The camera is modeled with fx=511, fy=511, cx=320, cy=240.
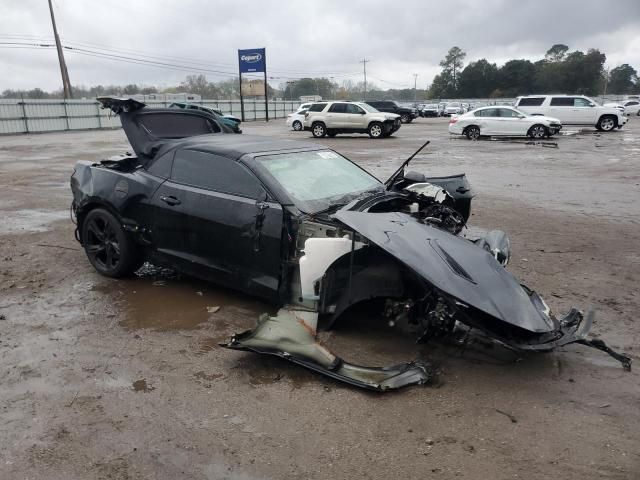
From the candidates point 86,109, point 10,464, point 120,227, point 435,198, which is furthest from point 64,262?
point 86,109

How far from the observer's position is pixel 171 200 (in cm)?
468

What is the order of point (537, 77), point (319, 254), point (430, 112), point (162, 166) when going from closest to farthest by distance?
point (319, 254) → point (162, 166) → point (430, 112) → point (537, 77)

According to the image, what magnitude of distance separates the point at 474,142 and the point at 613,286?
18.6m

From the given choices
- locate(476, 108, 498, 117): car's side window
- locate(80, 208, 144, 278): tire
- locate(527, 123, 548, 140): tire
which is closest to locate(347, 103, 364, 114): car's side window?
locate(476, 108, 498, 117): car's side window

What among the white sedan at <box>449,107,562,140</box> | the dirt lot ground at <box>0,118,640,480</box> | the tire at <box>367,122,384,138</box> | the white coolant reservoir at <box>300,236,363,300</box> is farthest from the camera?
the tire at <box>367,122,384,138</box>

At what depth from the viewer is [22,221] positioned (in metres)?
7.91

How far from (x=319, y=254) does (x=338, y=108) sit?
2222cm

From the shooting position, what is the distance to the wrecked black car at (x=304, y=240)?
331 cm

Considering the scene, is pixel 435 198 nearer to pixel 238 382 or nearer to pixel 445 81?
pixel 238 382

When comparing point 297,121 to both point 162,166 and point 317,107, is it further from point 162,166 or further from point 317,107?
point 162,166

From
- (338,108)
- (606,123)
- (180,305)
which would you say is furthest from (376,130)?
(180,305)

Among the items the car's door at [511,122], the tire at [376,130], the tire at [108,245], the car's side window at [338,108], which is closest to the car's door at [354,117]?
the car's side window at [338,108]

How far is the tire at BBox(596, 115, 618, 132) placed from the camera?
26.2 meters

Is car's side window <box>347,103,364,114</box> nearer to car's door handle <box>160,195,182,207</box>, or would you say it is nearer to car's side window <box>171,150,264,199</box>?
car's side window <box>171,150,264,199</box>
